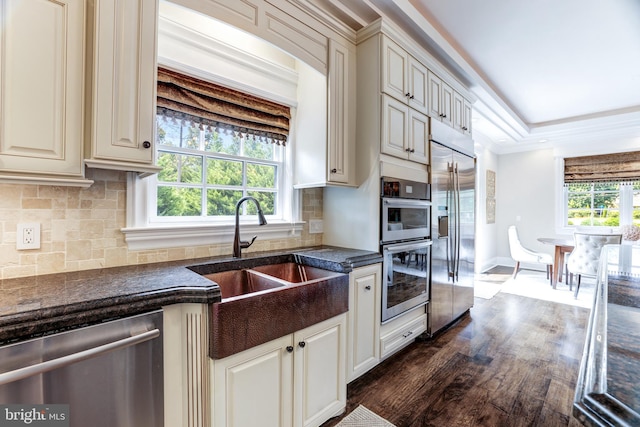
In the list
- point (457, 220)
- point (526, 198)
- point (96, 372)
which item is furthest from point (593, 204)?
point (96, 372)

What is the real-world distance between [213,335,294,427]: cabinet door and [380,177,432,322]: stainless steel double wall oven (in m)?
1.07

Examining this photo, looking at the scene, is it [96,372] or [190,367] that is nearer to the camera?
[96,372]

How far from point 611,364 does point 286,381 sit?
1204mm

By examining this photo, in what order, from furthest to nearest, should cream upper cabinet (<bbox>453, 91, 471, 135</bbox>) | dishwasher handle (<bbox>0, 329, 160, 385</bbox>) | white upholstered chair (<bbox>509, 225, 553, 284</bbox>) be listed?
white upholstered chair (<bbox>509, 225, 553, 284</bbox>)
cream upper cabinet (<bbox>453, 91, 471, 135</bbox>)
dishwasher handle (<bbox>0, 329, 160, 385</bbox>)

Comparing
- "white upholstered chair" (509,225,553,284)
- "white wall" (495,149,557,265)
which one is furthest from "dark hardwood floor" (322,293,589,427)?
"white wall" (495,149,557,265)

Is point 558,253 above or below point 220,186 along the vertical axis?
below

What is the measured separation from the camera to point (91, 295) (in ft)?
3.43

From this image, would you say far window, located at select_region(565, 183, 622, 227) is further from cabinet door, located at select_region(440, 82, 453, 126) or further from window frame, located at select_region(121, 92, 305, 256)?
window frame, located at select_region(121, 92, 305, 256)

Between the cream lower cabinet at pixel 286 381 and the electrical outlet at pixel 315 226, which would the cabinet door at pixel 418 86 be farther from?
the cream lower cabinet at pixel 286 381

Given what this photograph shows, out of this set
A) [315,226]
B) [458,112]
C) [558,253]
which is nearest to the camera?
[315,226]

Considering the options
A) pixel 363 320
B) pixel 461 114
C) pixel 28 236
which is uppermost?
pixel 461 114

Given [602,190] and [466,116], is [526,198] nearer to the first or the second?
[602,190]

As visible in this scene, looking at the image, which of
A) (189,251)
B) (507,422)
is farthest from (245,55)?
(507,422)

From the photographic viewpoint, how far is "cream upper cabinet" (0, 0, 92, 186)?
42.1 inches
